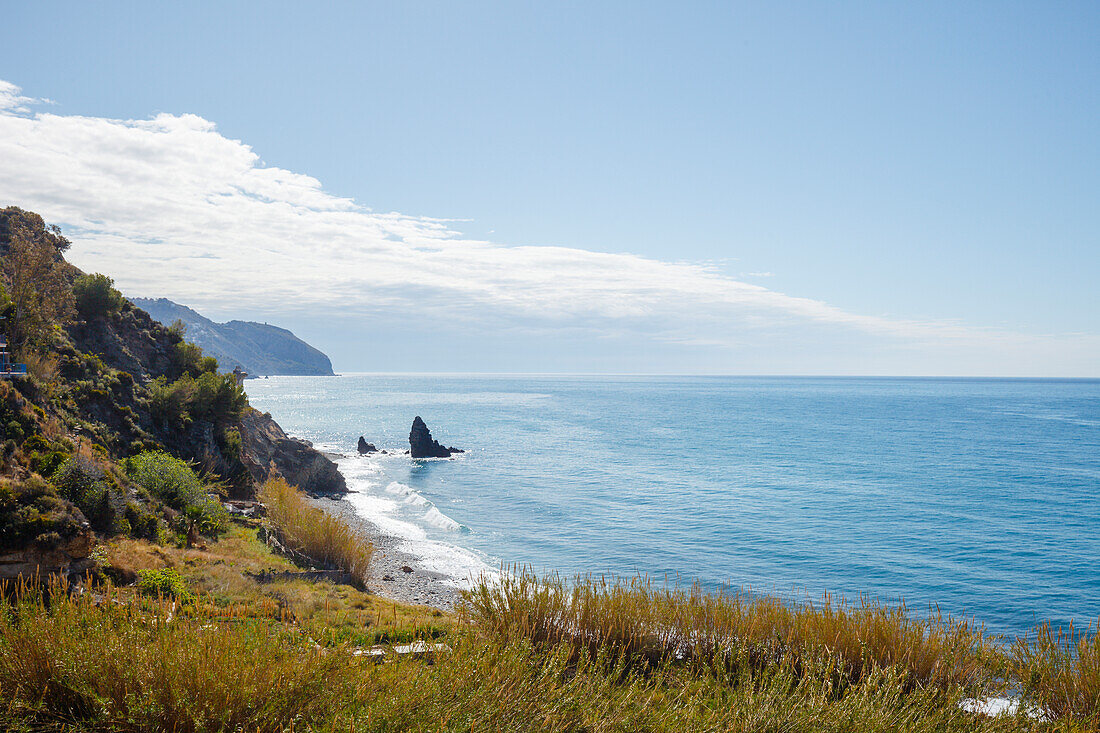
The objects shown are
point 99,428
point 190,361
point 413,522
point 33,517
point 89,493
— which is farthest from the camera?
point 413,522

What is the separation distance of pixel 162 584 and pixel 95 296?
2995cm

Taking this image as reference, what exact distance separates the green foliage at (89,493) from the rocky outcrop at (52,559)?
3.29 metres

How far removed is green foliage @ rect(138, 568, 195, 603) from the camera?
42.8ft

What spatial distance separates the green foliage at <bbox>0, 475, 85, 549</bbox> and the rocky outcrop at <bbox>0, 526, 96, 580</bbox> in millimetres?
114

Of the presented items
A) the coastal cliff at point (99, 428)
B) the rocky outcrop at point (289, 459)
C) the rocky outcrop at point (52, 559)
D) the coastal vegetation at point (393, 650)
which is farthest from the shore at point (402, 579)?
the rocky outcrop at point (289, 459)

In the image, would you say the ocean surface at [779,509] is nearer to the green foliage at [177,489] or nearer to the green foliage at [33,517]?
the green foliage at [177,489]

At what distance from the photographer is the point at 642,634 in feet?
30.4

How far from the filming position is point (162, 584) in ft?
44.3

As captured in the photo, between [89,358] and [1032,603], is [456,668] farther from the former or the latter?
[89,358]

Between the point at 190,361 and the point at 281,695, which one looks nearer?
the point at 281,695

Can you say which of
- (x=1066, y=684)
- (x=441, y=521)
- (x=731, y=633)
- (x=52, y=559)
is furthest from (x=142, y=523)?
(x=441, y=521)

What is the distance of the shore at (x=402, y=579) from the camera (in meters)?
23.5

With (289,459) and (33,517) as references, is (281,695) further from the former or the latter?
(289,459)

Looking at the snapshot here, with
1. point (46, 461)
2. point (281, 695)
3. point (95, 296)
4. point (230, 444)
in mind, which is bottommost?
point (230, 444)
